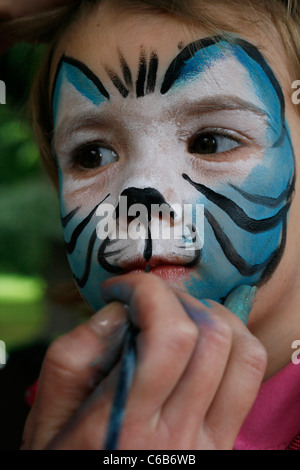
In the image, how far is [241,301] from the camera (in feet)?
3.41

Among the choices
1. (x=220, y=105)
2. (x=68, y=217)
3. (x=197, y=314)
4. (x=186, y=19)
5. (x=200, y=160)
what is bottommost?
(x=197, y=314)

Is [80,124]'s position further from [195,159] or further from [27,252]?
[27,252]

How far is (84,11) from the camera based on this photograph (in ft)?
3.94

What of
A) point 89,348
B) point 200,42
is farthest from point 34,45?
point 89,348

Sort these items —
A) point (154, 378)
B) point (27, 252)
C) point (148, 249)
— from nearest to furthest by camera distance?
1. point (154, 378)
2. point (148, 249)
3. point (27, 252)

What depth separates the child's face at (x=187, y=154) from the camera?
1.01 metres

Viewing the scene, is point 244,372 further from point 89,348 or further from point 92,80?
point 92,80

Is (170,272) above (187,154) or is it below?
below

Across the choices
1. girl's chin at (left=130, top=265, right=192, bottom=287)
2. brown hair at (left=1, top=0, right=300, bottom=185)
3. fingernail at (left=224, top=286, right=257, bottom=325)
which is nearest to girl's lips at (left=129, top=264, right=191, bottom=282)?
girl's chin at (left=130, top=265, right=192, bottom=287)

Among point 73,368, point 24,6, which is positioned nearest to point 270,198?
point 73,368

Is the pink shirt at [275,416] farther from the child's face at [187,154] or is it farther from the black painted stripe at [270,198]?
the black painted stripe at [270,198]

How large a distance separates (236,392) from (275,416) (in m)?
0.38

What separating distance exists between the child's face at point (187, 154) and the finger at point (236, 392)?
24 cm

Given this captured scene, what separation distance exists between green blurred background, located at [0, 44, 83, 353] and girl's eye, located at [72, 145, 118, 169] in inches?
32.7
